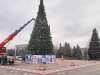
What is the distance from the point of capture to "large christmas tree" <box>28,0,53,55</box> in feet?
184

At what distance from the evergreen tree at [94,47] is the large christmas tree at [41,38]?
39.1 feet

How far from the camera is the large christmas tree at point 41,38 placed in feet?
184

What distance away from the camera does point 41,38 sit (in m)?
57.7

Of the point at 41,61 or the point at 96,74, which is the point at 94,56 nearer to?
the point at 41,61

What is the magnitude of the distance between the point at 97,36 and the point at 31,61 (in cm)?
3220

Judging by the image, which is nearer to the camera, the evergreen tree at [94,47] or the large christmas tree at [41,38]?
the large christmas tree at [41,38]

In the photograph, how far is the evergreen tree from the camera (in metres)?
61.2

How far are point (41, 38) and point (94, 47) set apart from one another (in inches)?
630

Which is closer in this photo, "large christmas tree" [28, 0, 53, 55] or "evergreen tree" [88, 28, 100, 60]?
"large christmas tree" [28, 0, 53, 55]

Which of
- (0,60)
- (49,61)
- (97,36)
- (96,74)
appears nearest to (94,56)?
(97,36)

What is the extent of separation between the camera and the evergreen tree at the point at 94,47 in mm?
61250

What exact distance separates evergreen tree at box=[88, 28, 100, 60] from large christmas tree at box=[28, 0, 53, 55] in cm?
1190

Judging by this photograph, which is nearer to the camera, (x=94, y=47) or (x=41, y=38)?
(x=41, y=38)

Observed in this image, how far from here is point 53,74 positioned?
2058 centimetres
